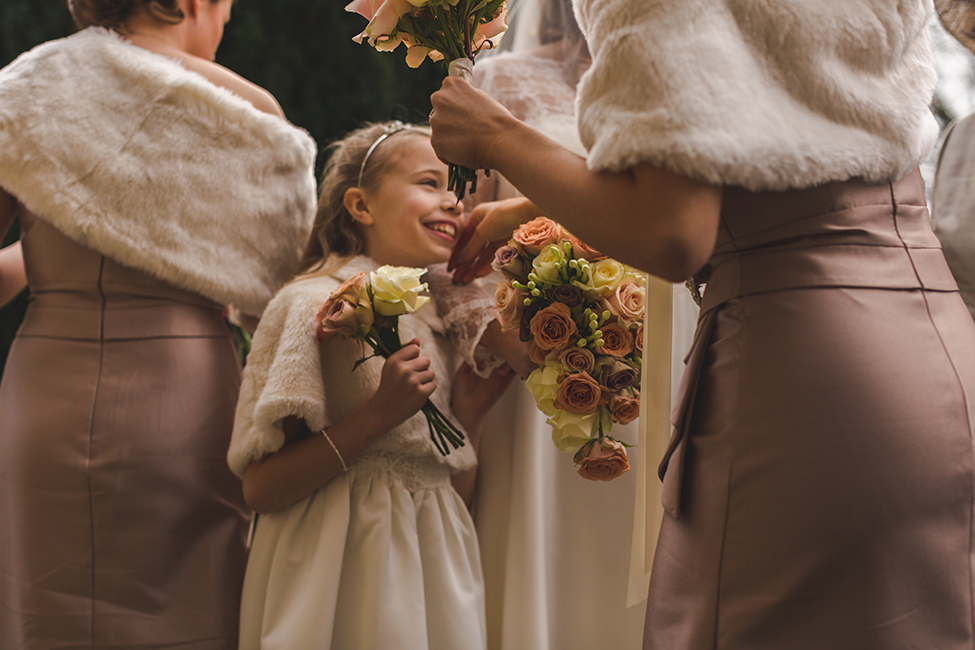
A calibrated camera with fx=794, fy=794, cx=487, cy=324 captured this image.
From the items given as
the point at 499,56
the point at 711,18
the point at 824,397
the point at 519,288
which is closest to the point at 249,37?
the point at 499,56

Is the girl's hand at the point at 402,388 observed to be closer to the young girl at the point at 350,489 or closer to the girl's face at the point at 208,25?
the young girl at the point at 350,489

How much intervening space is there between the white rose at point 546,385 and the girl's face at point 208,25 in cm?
138

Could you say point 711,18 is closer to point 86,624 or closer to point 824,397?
point 824,397

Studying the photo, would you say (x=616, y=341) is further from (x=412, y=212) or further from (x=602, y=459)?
(x=412, y=212)

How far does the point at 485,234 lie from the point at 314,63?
2.12 metres

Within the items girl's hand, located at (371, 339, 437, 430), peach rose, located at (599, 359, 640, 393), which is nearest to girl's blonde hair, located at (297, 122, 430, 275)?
girl's hand, located at (371, 339, 437, 430)

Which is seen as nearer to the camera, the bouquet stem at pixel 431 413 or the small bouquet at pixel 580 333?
the small bouquet at pixel 580 333

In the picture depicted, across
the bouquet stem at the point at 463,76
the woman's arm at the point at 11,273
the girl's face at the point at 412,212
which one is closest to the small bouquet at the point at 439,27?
the bouquet stem at the point at 463,76

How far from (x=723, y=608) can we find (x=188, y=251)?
1.55 metres

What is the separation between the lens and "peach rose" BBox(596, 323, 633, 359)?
5.39ft

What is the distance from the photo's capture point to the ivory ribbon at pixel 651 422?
4.89ft

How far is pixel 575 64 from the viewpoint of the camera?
2.35 meters

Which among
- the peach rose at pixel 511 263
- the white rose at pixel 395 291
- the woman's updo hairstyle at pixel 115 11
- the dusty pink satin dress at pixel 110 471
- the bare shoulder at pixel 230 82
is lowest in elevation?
the dusty pink satin dress at pixel 110 471

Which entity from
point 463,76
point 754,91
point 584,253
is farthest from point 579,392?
point 754,91
